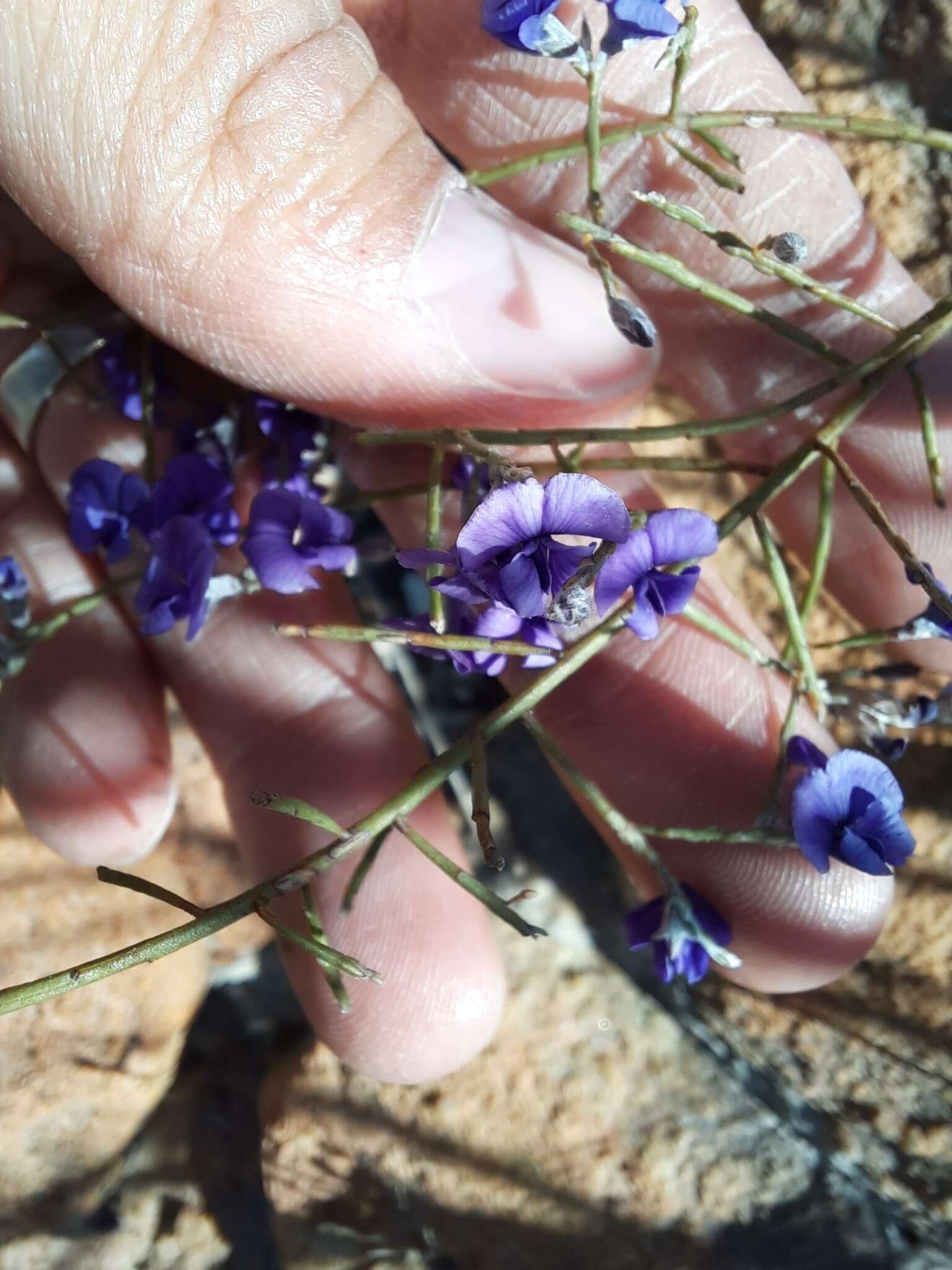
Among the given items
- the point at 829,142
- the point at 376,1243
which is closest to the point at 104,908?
the point at 376,1243

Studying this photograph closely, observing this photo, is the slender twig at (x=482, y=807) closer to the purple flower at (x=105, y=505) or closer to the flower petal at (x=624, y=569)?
the flower petal at (x=624, y=569)

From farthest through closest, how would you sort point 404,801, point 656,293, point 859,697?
point 656,293 < point 859,697 < point 404,801

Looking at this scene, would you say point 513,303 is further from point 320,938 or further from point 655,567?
point 320,938

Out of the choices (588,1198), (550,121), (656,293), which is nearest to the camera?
(550,121)

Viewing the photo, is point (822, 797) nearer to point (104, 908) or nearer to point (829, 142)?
point (829, 142)

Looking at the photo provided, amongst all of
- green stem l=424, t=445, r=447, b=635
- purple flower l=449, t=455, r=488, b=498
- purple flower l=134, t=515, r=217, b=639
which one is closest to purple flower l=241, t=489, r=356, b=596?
purple flower l=134, t=515, r=217, b=639

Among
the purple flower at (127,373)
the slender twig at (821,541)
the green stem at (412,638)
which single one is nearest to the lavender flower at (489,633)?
the green stem at (412,638)

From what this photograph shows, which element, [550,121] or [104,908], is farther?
[104,908]

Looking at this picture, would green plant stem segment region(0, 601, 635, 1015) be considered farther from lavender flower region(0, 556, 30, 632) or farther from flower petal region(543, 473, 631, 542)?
lavender flower region(0, 556, 30, 632)
